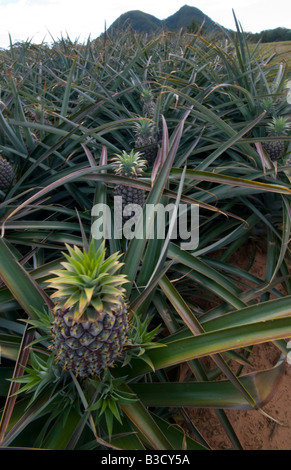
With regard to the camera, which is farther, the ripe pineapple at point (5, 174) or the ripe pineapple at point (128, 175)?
the ripe pineapple at point (5, 174)

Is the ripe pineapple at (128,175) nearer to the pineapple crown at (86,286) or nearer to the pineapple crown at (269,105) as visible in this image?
the pineapple crown at (86,286)

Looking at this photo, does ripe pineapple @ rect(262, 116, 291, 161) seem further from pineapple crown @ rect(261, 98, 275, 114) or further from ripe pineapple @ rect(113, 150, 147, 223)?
ripe pineapple @ rect(113, 150, 147, 223)

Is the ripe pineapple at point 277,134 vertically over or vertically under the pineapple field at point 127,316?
over

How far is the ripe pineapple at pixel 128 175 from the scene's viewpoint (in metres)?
1.05

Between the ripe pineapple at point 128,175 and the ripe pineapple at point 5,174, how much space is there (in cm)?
46

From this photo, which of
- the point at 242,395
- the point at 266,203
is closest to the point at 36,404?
the point at 242,395

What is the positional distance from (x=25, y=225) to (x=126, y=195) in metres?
0.34

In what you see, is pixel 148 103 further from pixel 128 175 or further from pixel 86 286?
pixel 86 286

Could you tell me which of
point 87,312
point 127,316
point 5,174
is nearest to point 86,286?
point 87,312

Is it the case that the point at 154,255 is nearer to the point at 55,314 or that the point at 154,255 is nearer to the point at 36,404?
the point at 55,314

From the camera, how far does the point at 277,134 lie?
145cm

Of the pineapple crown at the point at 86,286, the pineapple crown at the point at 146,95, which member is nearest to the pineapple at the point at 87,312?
the pineapple crown at the point at 86,286

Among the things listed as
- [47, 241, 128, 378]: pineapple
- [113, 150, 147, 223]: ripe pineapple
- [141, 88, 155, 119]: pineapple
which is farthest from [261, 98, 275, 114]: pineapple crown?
[47, 241, 128, 378]: pineapple

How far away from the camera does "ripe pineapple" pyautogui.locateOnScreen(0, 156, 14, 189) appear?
1233 millimetres
